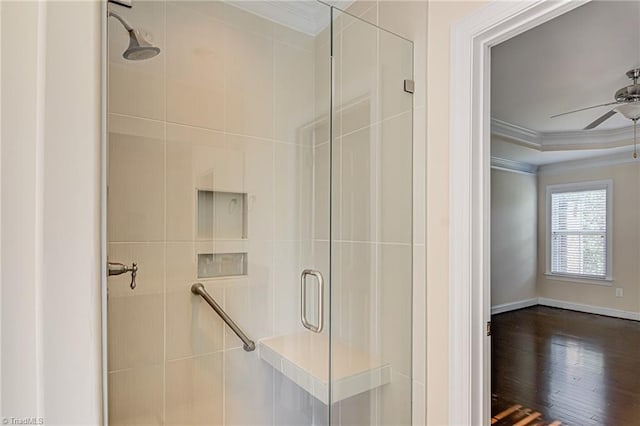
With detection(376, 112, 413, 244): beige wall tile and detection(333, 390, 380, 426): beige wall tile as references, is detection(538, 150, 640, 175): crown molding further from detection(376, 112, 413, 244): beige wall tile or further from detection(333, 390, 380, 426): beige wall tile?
detection(333, 390, 380, 426): beige wall tile

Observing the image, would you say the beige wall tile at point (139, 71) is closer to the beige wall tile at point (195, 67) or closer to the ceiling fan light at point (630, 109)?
the beige wall tile at point (195, 67)

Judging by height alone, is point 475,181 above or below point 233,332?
above

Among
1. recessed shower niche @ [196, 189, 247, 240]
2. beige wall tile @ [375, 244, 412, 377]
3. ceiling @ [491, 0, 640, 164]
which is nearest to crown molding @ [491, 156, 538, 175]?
ceiling @ [491, 0, 640, 164]

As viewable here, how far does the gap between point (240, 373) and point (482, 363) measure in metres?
1.23

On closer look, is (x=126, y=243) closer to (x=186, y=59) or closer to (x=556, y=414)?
(x=186, y=59)

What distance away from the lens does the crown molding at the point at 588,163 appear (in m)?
5.35

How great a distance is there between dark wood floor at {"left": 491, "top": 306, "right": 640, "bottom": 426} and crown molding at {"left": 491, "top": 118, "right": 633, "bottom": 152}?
2.58 metres

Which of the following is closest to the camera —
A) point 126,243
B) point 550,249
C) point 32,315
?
point 32,315

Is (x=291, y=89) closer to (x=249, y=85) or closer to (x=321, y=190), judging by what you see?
(x=249, y=85)

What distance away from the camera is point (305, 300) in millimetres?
2012

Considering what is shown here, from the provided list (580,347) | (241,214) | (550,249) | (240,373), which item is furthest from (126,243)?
(550,249)

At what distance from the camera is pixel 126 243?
1.58m

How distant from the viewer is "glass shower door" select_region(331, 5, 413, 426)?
160 centimetres

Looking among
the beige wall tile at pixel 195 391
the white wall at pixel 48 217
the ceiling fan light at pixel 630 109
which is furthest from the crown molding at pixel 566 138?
the white wall at pixel 48 217
